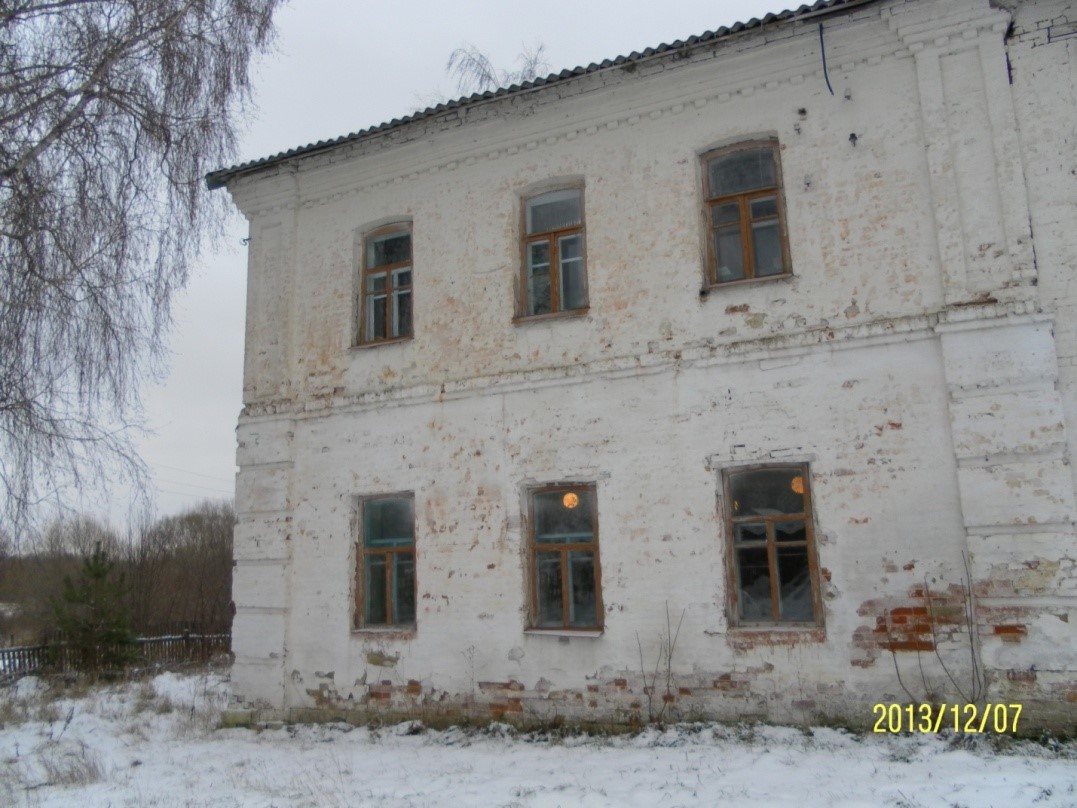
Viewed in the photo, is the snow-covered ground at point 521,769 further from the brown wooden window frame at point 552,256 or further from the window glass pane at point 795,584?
the brown wooden window frame at point 552,256

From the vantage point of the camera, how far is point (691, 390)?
26.1 feet

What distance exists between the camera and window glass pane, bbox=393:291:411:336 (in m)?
9.66

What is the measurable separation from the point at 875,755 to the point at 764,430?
A: 2.71m

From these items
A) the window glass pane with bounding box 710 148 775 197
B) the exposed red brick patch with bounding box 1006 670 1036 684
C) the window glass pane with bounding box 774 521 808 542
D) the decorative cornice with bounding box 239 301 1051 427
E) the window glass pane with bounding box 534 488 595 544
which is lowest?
the exposed red brick patch with bounding box 1006 670 1036 684

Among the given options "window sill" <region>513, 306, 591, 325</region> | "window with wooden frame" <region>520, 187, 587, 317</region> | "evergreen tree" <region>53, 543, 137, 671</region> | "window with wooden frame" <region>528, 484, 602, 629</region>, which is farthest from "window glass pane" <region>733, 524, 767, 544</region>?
"evergreen tree" <region>53, 543, 137, 671</region>

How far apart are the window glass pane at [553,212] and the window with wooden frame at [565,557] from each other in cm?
272

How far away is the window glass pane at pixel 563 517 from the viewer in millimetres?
8367

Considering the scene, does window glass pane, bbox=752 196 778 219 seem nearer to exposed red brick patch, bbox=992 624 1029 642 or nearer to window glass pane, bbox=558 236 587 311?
window glass pane, bbox=558 236 587 311

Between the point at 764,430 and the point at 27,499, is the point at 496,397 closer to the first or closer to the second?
the point at 764,430

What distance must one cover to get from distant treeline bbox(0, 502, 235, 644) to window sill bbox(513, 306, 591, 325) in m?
11.5

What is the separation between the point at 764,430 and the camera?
25.0 feet

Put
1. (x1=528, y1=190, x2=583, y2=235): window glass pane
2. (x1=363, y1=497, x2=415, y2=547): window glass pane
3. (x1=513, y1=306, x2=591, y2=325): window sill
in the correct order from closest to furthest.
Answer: (x1=513, y1=306, x2=591, y2=325): window sill
(x1=528, y1=190, x2=583, y2=235): window glass pane
(x1=363, y1=497, x2=415, y2=547): window glass pane

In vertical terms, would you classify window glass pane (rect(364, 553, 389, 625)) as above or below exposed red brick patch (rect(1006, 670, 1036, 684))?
above
